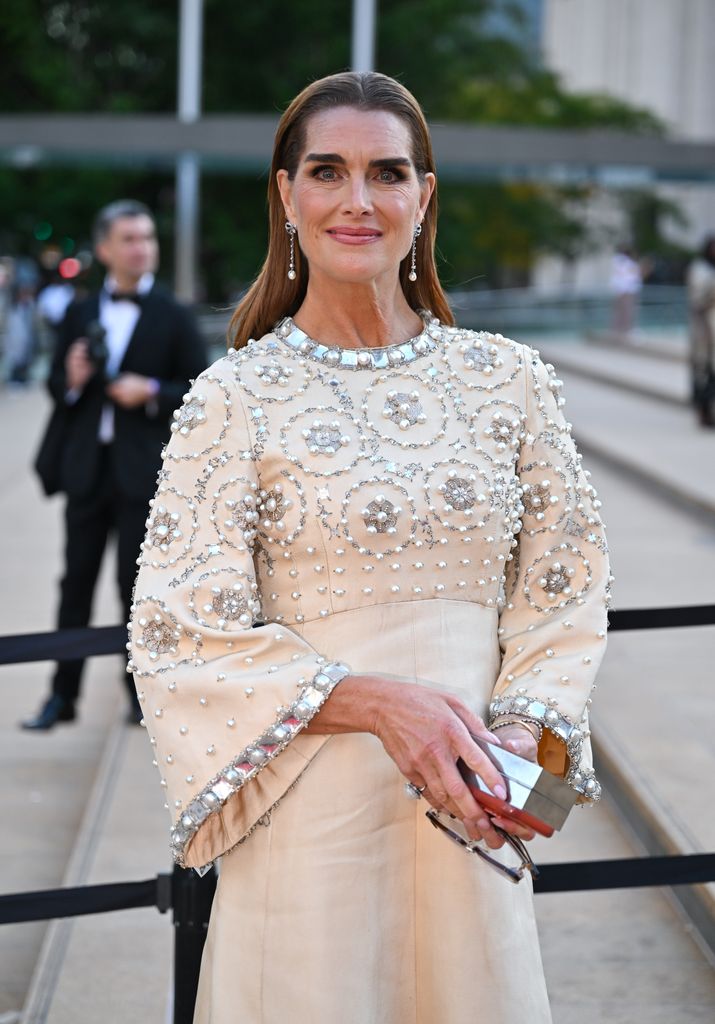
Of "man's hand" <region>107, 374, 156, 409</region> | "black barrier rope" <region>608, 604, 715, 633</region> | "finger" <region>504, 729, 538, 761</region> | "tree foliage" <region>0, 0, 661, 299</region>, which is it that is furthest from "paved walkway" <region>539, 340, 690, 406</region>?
"finger" <region>504, 729, 538, 761</region>

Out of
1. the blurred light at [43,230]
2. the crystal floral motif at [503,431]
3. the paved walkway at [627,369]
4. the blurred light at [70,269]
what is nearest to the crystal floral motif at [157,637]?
the crystal floral motif at [503,431]

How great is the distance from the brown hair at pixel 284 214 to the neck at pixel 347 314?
0.24ft

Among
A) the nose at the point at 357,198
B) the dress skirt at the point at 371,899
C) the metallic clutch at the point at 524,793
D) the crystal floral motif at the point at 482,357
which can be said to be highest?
the nose at the point at 357,198

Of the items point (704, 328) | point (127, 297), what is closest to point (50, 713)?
point (127, 297)

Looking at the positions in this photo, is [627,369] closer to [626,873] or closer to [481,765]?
[626,873]

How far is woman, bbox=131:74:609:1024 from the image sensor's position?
2.04 metres

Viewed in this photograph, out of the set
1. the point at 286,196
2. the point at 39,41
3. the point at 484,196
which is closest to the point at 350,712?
the point at 286,196

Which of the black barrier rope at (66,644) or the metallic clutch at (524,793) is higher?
the metallic clutch at (524,793)

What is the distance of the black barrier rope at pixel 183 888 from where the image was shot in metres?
2.86

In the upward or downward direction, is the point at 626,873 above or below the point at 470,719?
below

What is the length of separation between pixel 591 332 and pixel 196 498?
2837 cm

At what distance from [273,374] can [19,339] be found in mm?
19734

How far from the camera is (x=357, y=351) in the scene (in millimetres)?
2191

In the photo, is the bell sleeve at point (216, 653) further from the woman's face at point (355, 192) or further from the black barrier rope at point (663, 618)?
the black barrier rope at point (663, 618)
